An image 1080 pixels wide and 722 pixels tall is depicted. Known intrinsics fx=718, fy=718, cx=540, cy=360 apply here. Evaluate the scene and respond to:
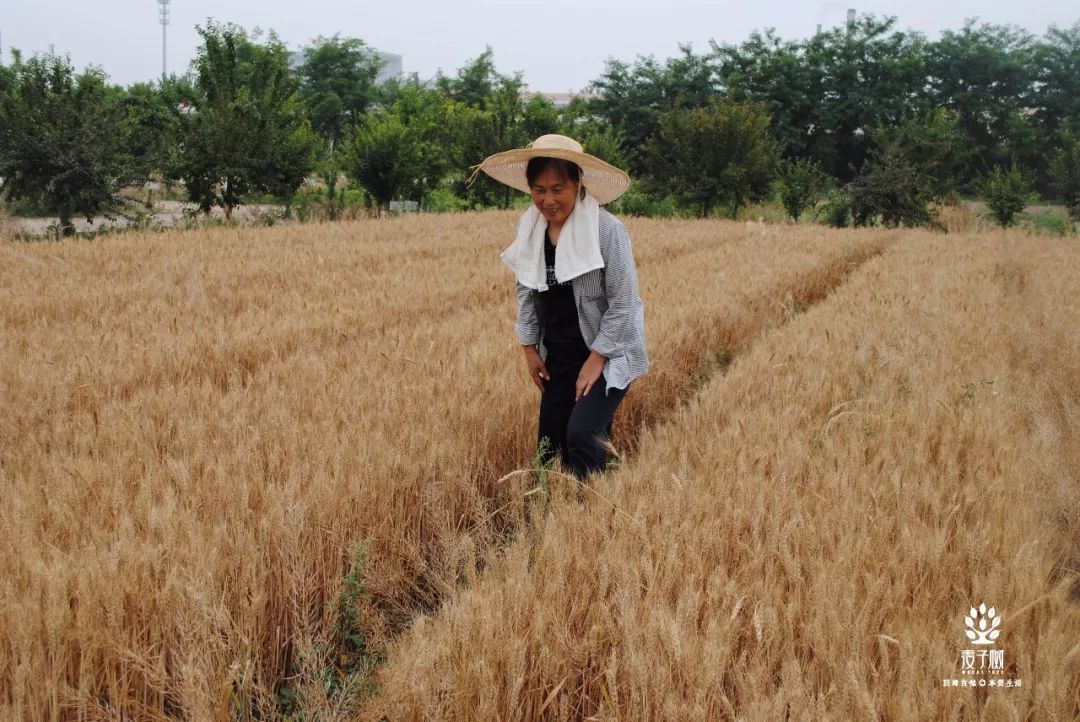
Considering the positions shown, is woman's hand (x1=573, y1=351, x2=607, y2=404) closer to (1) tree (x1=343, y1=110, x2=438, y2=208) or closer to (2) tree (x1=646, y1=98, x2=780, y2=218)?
(1) tree (x1=343, y1=110, x2=438, y2=208)

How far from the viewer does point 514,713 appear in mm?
1531

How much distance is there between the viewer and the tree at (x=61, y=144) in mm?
15305

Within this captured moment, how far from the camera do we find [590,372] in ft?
9.59

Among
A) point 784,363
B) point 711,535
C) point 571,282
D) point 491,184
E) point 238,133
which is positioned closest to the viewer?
point 711,535

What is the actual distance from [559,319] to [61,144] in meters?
16.7

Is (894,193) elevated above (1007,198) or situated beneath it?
situated beneath

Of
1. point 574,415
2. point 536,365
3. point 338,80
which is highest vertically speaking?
point 338,80

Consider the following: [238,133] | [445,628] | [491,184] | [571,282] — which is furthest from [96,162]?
[445,628]

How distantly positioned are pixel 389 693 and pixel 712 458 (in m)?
1.60

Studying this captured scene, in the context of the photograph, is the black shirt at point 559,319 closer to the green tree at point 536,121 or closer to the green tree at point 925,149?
the green tree at point 536,121

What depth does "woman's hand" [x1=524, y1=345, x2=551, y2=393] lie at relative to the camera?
3.22 m

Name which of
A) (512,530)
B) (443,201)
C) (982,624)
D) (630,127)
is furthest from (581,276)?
(630,127)

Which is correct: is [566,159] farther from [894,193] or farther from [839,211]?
[839,211]

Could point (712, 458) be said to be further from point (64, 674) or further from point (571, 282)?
point (64, 674)
